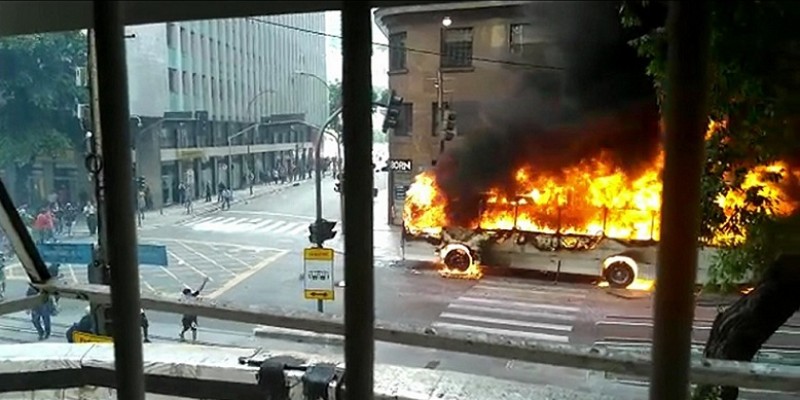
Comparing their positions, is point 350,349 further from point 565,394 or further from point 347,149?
point 565,394

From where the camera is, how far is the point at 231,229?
5316 millimetres

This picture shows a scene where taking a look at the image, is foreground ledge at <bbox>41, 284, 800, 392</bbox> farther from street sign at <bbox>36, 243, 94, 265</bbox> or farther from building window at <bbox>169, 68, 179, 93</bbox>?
building window at <bbox>169, 68, 179, 93</bbox>

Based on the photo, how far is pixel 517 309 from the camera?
536cm

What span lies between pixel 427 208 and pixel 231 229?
8.13 feet

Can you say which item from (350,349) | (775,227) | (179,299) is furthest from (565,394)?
(350,349)

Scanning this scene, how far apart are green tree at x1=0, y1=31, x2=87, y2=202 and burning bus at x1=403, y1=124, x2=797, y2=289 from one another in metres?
3.25

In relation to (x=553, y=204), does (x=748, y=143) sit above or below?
above

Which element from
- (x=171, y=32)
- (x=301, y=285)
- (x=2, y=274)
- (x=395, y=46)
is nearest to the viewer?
(x=171, y=32)

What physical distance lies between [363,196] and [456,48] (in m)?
5.38

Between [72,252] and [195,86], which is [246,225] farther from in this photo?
[72,252]

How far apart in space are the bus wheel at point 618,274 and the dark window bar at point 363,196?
16.4 feet

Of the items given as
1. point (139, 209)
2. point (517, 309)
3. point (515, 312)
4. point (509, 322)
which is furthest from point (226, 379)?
point (517, 309)

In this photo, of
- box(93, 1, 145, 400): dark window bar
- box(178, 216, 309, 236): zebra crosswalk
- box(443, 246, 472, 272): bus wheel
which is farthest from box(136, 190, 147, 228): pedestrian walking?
box(443, 246, 472, 272): bus wheel

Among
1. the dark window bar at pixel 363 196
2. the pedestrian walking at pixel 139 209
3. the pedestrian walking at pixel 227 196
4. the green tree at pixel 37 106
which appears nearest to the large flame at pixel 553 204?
the pedestrian walking at pixel 227 196
